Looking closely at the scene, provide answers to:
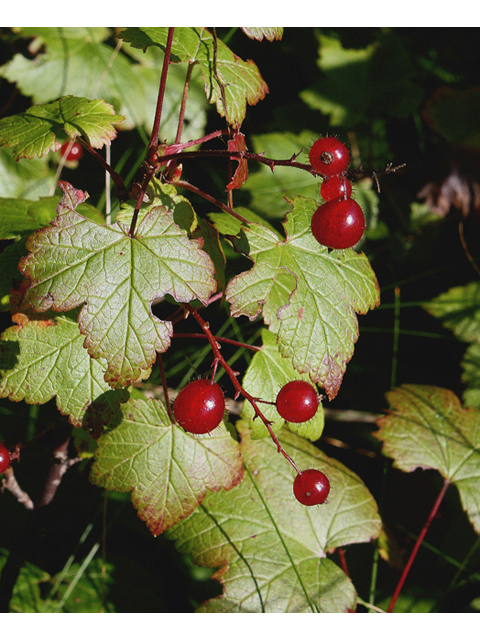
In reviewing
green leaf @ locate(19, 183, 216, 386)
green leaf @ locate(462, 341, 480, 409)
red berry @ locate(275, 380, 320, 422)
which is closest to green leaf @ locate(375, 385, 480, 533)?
green leaf @ locate(462, 341, 480, 409)

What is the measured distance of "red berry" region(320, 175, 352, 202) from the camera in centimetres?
102

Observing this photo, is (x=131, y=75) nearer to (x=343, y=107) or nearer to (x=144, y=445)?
(x=343, y=107)

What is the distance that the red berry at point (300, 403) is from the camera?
3.65 feet

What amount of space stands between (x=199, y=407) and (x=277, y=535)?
86cm

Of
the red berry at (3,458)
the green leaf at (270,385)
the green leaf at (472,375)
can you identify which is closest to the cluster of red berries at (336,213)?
the green leaf at (270,385)

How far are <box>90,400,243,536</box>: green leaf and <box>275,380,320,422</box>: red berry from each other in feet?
1.13

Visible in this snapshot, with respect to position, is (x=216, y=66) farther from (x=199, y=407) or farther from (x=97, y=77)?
(x=97, y=77)

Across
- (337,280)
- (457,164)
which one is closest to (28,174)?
(337,280)

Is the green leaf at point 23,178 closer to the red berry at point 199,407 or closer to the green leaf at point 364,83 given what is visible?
the green leaf at point 364,83

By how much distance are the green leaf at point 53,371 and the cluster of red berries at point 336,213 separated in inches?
24.8

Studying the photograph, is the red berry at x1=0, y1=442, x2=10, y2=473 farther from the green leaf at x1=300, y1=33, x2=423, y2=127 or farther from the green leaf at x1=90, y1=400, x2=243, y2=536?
the green leaf at x1=300, y1=33, x2=423, y2=127

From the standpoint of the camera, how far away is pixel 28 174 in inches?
87.0

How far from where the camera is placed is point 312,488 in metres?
1.15

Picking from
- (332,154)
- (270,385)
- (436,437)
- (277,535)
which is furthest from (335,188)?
(436,437)
